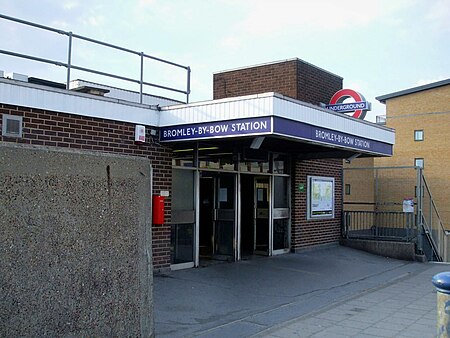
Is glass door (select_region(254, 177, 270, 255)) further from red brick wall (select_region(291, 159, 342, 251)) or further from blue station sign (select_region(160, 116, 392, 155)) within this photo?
blue station sign (select_region(160, 116, 392, 155))

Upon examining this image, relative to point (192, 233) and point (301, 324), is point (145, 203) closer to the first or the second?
point (301, 324)

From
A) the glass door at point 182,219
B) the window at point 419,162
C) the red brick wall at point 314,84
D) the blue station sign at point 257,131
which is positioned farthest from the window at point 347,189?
the window at point 419,162

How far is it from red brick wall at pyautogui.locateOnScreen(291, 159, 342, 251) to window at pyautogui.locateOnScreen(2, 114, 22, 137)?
7.66m

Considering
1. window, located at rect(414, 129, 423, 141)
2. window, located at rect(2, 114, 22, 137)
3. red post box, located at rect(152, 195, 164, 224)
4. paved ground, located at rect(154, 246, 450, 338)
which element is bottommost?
paved ground, located at rect(154, 246, 450, 338)

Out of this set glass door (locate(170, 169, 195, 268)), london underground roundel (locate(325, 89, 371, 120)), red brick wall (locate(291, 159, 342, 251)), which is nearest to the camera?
glass door (locate(170, 169, 195, 268))

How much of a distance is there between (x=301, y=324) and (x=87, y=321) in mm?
3772

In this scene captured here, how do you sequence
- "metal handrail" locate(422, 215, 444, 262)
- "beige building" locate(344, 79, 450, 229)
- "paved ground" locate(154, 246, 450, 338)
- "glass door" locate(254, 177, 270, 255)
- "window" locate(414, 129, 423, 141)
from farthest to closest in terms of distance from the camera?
"window" locate(414, 129, 423, 141), "beige building" locate(344, 79, 450, 229), "metal handrail" locate(422, 215, 444, 262), "glass door" locate(254, 177, 270, 255), "paved ground" locate(154, 246, 450, 338)

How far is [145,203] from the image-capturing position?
157 inches

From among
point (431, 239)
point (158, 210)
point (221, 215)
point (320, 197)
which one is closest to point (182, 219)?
point (158, 210)

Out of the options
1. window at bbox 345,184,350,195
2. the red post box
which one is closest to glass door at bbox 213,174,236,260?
the red post box

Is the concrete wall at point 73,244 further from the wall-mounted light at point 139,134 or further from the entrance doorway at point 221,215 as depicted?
the entrance doorway at point 221,215

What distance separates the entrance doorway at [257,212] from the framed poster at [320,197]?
5.27ft

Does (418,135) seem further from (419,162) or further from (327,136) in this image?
(327,136)

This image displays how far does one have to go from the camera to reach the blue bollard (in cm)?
443
